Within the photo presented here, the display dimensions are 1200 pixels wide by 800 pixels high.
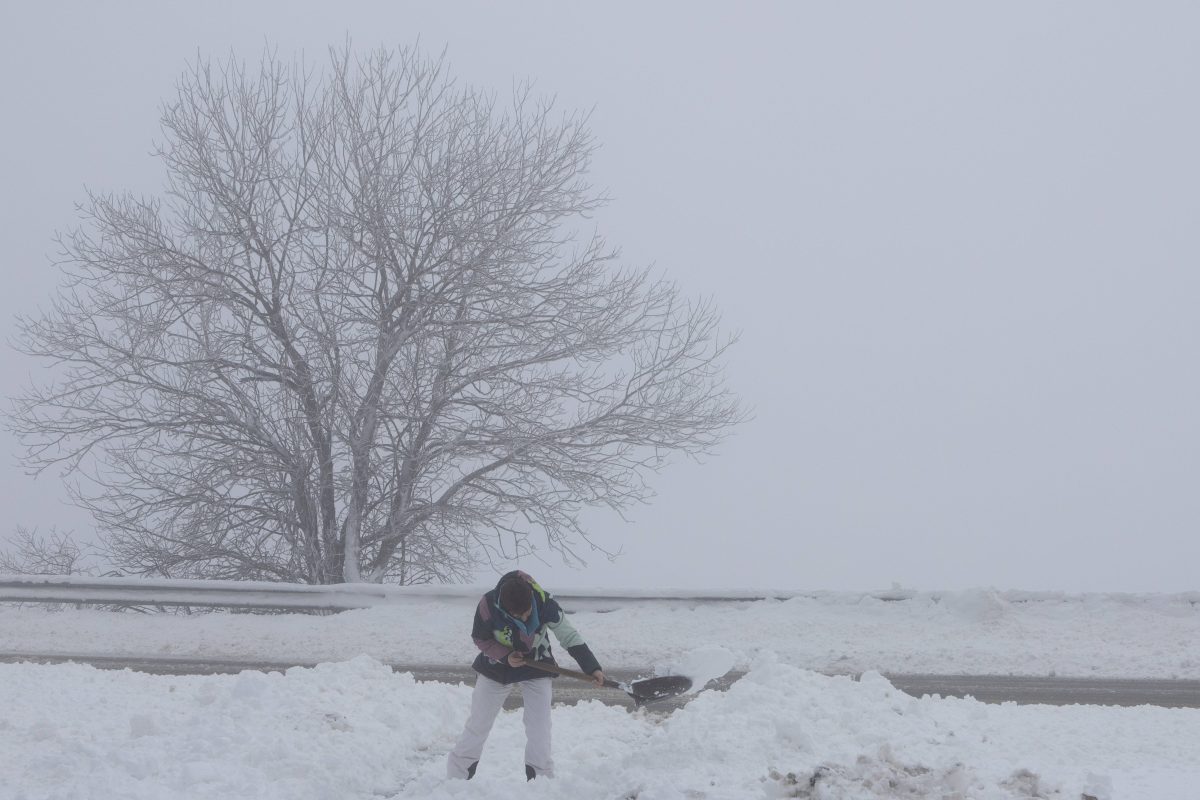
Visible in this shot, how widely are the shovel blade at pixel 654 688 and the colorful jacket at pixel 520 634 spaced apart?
23.4 inches

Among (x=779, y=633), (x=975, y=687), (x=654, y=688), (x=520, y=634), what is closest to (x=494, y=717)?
(x=520, y=634)

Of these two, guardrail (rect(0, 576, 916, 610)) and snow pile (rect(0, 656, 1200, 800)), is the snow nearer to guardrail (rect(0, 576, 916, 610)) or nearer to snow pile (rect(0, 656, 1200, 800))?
guardrail (rect(0, 576, 916, 610))

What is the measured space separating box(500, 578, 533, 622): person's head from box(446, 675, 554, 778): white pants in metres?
0.54

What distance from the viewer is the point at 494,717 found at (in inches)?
256

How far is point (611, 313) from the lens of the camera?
16547 millimetres

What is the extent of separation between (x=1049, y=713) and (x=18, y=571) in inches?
721

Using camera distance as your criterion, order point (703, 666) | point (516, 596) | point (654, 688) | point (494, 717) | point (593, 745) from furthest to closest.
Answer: point (593, 745) < point (703, 666) < point (654, 688) < point (494, 717) < point (516, 596)

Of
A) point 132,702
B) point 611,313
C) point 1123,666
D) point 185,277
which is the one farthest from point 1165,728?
point 185,277

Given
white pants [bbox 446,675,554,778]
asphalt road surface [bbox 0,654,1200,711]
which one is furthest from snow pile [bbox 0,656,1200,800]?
asphalt road surface [bbox 0,654,1200,711]

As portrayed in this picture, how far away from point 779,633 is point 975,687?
2501mm

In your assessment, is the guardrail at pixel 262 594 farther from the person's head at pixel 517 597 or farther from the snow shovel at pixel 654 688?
the person's head at pixel 517 597

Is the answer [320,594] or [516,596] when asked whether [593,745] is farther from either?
[320,594]

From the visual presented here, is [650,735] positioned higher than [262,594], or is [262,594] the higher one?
[262,594]

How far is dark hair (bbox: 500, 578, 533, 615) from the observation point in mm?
6218
